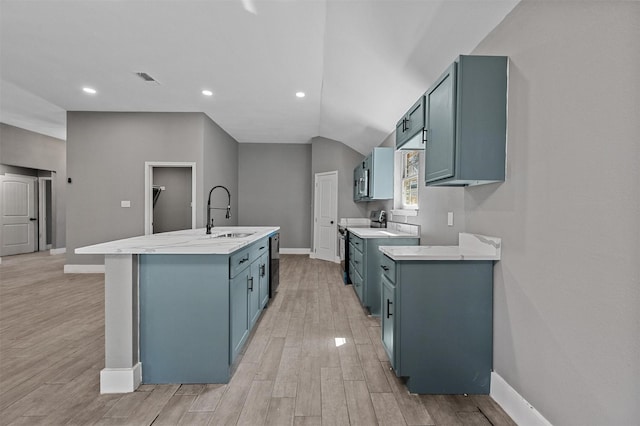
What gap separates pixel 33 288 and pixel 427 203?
18.8 feet

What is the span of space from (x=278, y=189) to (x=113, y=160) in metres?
3.68

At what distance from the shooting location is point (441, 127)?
1.95 meters

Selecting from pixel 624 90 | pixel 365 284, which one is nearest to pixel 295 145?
pixel 365 284

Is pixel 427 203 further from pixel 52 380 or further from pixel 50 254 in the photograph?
pixel 50 254

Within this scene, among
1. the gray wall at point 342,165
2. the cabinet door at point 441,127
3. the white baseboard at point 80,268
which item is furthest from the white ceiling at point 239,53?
the white baseboard at point 80,268

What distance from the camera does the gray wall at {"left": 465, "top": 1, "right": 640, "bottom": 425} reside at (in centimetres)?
110

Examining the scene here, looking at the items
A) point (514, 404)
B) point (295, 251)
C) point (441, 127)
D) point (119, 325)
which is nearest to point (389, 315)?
point (514, 404)

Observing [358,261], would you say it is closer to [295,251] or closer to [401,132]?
[401,132]

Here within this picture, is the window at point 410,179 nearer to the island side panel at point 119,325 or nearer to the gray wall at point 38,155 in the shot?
the island side panel at point 119,325

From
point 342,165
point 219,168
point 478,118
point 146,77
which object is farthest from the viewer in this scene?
point 342,165

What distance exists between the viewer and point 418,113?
7.64 ft

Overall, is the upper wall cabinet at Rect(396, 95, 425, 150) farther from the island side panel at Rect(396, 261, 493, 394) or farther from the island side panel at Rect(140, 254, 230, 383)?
the island side panel at Rect(140, 254, 230, 383)

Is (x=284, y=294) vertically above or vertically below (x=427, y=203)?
below

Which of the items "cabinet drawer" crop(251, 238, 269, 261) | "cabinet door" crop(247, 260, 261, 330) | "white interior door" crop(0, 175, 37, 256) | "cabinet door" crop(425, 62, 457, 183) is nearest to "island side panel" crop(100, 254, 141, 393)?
"cabinet door" crop(247, 260, 261, 330)
